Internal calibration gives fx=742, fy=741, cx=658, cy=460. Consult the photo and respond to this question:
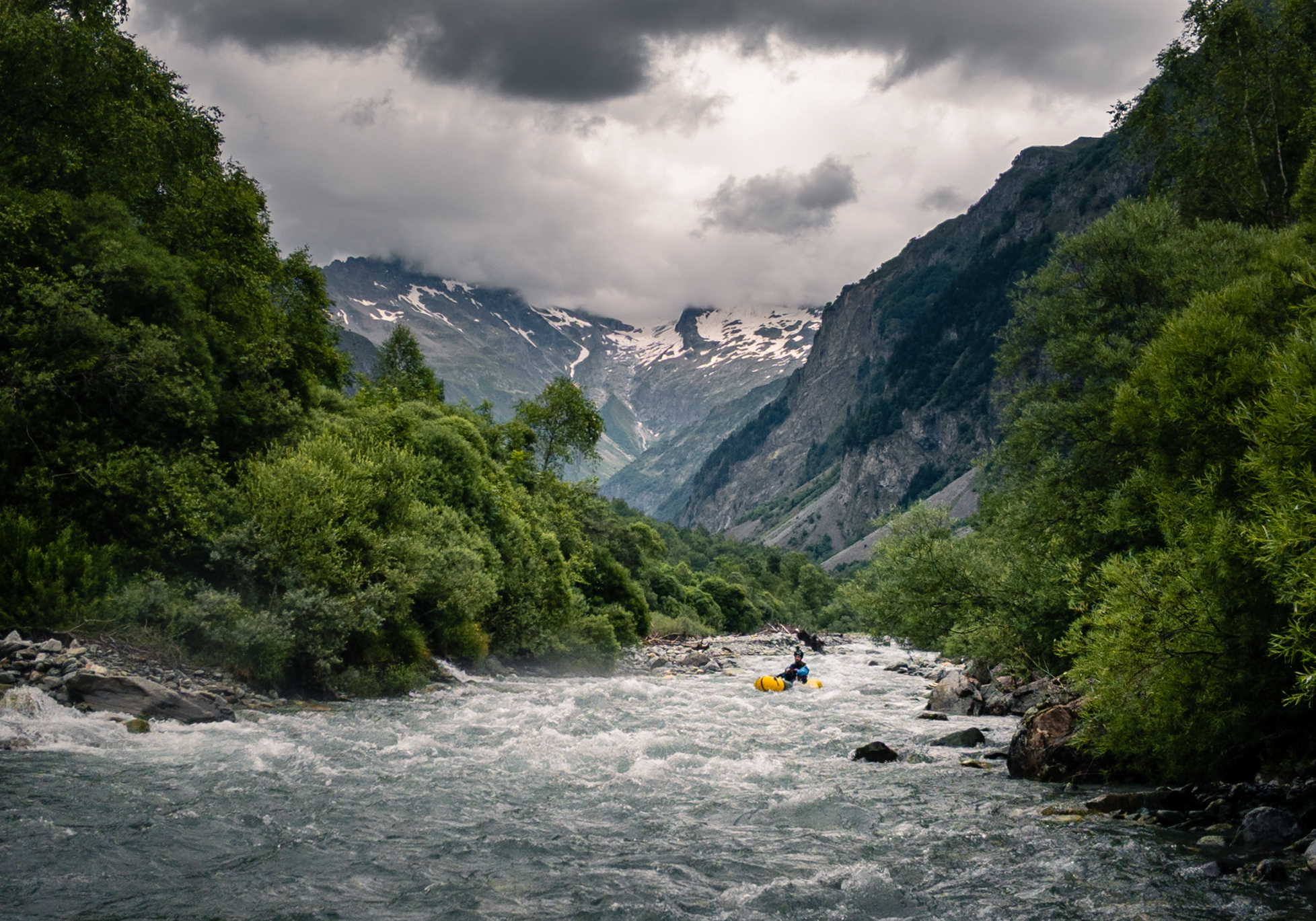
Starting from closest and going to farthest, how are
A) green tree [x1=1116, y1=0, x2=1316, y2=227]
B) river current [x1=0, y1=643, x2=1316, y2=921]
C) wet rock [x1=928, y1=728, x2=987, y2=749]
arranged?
river current [x1=0, y1=643, x2=1316, y2=921] < wet rock [x1=928, y1=728, x2=987, y2=749] < green tree [x1=1116, y1=0, x2=1316, y2=227]

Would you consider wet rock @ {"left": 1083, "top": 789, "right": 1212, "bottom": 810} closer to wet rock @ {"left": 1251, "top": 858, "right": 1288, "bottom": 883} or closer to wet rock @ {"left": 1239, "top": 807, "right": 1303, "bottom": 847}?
wet rock @ {"left": 1239, "top": 807, "right": 1303, "bottom": 847}

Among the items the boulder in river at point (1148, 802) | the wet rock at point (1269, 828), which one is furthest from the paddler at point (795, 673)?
the wet rock at point (1269, 828)

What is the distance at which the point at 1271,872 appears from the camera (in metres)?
10.5

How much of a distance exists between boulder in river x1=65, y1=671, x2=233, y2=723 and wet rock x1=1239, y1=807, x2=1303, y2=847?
23024 millimetres

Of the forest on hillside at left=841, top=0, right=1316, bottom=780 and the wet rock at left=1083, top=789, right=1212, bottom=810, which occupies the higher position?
the forest on hillside at left=841, top=0, right=1316, bottom=780

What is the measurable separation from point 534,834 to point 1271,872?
Answer: 11.3 meters

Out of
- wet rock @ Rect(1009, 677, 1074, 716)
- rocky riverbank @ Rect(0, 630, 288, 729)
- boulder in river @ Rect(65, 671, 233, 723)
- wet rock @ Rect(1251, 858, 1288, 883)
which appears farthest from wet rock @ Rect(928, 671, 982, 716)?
boulder in river @ Rect(65, 671, 233, 723)

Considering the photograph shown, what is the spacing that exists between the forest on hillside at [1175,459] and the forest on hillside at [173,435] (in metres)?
19.4

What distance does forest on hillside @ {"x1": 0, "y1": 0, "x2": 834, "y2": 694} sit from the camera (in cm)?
2275

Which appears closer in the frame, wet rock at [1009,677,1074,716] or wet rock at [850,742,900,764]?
wet rock at [850,742,900,764]

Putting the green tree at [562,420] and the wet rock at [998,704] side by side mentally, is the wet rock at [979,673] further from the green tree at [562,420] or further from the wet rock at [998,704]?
the green tree at [562,420]

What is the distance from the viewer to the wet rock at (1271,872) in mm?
10406

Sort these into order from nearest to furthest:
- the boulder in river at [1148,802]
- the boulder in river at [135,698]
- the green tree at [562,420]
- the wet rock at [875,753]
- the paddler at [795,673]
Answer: the boulder in river at [1148,802]
the boulder in river at [135,698]
the wet rock at [875,753]
the paddler at [795,673]
the green tree at [562,420]

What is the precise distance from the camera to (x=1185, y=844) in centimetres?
1230
